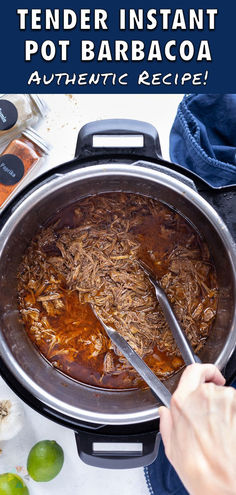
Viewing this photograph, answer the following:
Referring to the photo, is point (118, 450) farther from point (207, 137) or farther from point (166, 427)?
point (207, 137)

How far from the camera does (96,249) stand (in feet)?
5.62

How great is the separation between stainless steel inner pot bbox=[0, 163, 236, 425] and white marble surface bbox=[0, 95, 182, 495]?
32 centimetres

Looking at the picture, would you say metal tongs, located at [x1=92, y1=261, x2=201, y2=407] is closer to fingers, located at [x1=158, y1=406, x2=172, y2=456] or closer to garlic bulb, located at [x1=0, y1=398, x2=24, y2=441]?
fingers, located at [x1=158, y1=406, x2=172, y2=456]

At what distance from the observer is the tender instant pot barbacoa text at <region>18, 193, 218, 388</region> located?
1.69 metres

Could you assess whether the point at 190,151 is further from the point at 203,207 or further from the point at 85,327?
the point at 85,327

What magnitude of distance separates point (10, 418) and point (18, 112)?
109 cm

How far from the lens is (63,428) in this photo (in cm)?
191

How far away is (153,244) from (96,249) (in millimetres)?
185

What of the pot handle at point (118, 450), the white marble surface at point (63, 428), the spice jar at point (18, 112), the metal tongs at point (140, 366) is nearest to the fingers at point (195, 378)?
the metal tongs at point (140, 366)

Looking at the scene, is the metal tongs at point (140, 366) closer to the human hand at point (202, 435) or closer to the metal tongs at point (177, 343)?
the metal tongs at point (177, 343)

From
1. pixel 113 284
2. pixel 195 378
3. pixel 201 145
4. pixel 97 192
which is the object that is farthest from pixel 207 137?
pixel 195 378

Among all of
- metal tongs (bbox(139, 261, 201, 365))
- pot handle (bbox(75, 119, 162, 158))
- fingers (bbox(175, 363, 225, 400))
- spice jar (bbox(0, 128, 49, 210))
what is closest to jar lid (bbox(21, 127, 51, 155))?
spice jar (bbox(0, 128, 49, 210))

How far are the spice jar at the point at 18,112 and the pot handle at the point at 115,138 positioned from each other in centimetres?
50

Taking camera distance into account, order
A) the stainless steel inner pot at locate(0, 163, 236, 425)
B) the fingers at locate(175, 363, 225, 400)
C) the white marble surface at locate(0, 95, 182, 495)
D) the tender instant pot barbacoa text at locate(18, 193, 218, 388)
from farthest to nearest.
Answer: the white marble surface at locate(0, 95, 182, 495)
the tender instant pot barbacoa text at locate(18, 193, 218, 388)
the stainless steel inner pot at locate(0, 163, 236, 425)
the fingers at locate(175, 363, 225, 400)
